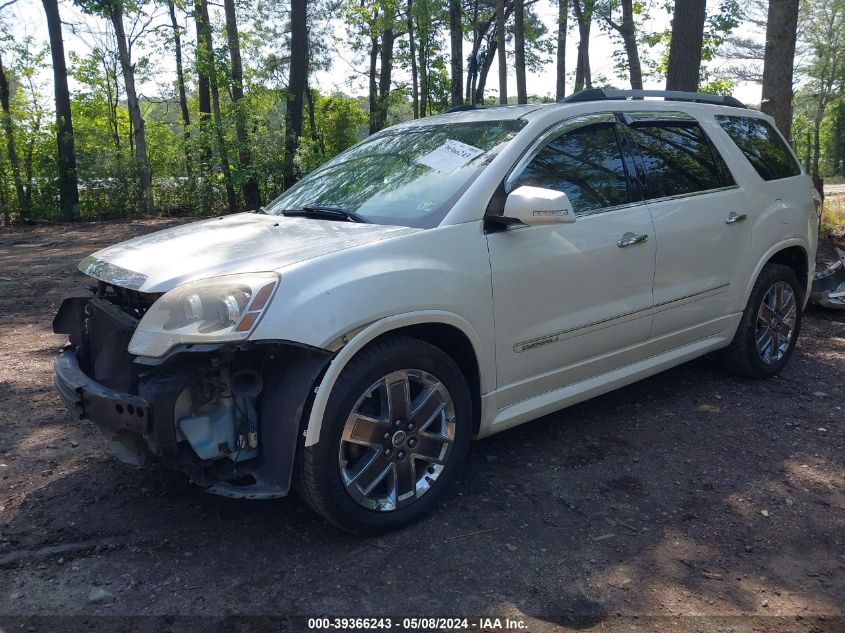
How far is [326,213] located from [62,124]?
18467mm

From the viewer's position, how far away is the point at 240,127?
2030 centimetres

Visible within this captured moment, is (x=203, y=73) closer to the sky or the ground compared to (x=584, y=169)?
closer to the sky

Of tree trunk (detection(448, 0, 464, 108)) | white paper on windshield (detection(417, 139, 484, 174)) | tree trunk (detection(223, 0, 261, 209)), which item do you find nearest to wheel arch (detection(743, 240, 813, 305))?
white paper on windshield (detection(417, 139, 484, 174))

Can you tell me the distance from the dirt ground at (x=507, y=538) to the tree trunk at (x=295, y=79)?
47.5 ft

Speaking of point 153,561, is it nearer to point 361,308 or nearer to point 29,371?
point 361,308

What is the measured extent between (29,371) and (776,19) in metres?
9.67

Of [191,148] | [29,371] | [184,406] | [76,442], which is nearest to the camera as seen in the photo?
[184,406]

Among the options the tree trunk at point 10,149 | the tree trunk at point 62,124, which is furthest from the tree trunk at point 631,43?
the tree trunk at point 10,149

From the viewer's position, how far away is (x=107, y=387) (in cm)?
313

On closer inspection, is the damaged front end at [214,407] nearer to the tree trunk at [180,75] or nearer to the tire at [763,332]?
the tire at [763,332]

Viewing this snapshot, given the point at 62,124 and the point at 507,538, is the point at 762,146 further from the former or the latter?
the point at 62,124

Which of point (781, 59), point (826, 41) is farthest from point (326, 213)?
point (826, 41)

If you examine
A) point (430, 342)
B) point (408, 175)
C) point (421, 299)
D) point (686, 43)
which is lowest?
point (430, 342)

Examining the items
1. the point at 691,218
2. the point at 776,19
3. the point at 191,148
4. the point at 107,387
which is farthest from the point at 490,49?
the point at 107,387
